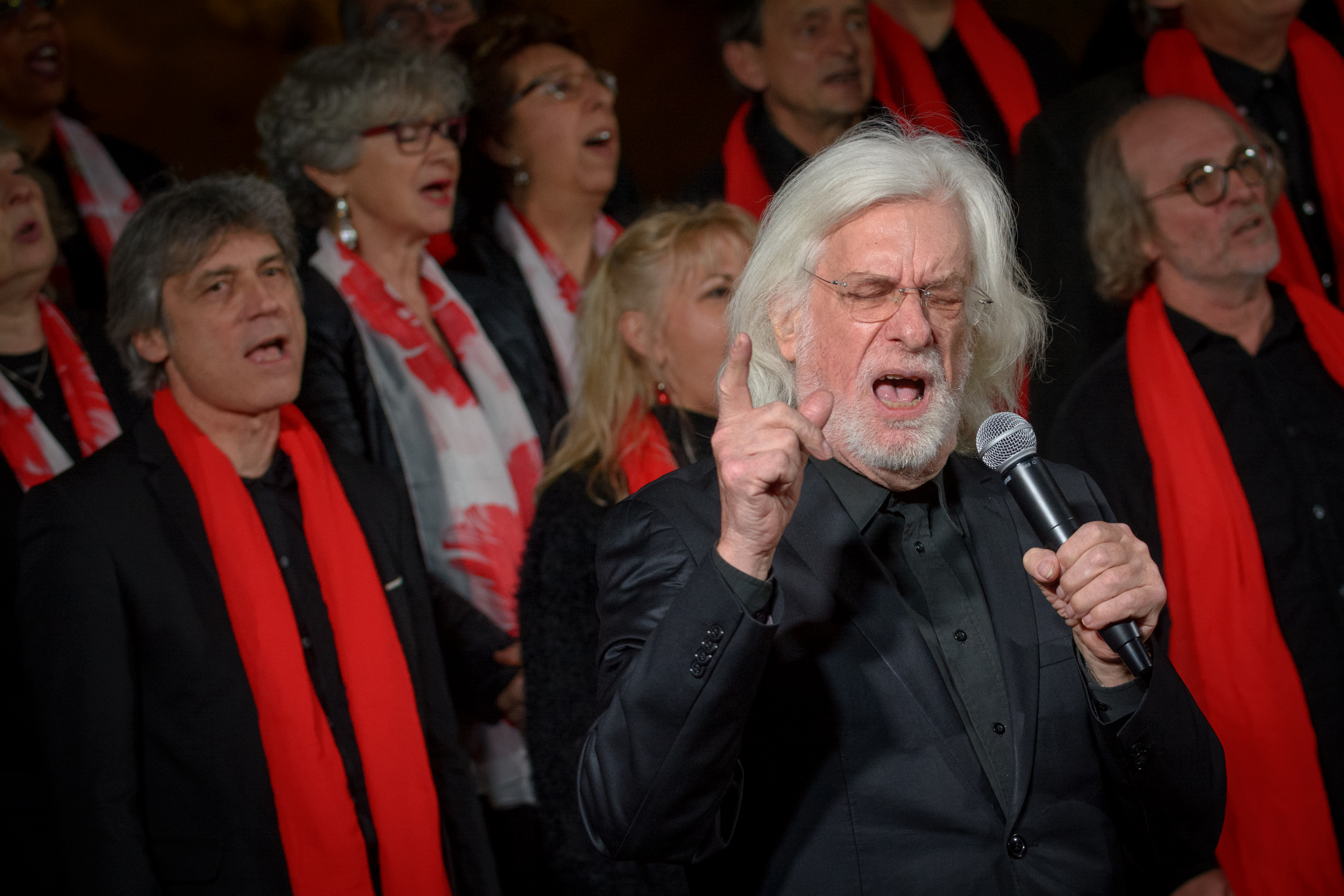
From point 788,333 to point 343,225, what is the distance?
4.33 ft

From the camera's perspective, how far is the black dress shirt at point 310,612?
7.30 ft

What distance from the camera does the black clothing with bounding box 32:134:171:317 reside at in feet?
7.80

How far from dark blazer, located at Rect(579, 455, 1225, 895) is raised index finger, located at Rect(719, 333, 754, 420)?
0.54 feet

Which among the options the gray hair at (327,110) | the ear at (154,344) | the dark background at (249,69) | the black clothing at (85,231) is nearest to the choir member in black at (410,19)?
the dark background at (249,69)

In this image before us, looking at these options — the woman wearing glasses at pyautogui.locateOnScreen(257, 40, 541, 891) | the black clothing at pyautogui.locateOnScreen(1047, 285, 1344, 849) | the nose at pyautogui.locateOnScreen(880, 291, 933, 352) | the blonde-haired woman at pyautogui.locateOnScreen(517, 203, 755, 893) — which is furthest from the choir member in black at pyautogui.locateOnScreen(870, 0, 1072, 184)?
the nose at pyautogui.locateOnScreen(880, 291, 933, 352)

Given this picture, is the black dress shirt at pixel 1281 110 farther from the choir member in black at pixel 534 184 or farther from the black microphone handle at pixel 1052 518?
the black microphone handle at pixel 1052 518

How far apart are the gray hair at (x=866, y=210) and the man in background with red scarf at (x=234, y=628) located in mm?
946

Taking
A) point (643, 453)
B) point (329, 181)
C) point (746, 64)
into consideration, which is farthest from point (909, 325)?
point (746, 64)

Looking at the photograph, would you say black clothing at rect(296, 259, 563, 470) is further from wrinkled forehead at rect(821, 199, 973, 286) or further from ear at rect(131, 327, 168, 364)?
wrinkled forehead at rect(821, 199, 973, 286)

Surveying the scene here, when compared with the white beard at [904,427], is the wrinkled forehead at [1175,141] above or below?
above

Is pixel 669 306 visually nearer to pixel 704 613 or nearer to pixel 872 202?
pixel 872 202

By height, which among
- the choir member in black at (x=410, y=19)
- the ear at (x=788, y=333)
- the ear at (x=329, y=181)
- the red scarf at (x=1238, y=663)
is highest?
the choir member in black at (x=410, y=19)

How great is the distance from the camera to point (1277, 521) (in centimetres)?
269

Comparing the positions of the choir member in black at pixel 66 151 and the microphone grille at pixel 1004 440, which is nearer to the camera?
the microphone grille at pixel 1004 440
